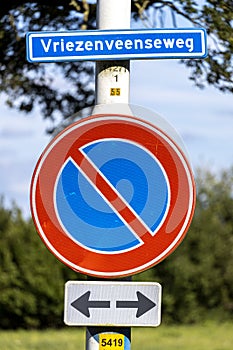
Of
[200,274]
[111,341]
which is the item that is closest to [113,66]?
[111,341]

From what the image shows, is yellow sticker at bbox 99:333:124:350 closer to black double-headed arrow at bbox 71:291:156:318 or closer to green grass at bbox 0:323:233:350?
black double-headed arrow at bbox 71:291:156:318

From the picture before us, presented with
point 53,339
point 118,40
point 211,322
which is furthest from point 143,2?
point 211,322

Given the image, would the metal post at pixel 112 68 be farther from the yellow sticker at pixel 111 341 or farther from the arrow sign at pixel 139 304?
the yellow sticker at pixel 111 341

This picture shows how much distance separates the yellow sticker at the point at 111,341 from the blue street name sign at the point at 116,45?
1039 millimetres

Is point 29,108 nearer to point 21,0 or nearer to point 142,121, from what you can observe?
point 21,0

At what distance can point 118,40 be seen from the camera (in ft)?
11.2

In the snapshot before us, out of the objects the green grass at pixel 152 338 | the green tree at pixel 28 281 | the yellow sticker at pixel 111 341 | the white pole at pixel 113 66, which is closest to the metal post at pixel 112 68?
the white pole at pixel 113 66

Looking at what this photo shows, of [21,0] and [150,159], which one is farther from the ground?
[21,0]

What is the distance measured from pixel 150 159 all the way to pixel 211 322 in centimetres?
2643

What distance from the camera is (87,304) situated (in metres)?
3.22

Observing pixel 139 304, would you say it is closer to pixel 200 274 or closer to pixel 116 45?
pixel 116 45

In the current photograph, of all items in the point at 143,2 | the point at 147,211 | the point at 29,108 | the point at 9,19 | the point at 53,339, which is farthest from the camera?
the point at 53,339

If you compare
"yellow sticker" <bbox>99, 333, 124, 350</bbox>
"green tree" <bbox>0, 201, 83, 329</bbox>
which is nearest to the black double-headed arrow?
"yellow sticker" <bbox>99, 333, 124, 350</bbox>

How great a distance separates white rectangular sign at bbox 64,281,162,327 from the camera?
321 cm
